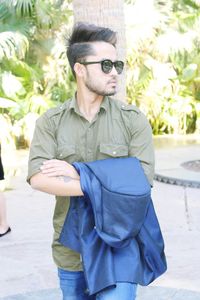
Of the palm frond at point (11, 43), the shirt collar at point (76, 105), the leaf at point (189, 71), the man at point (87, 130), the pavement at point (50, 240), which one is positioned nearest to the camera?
the man at point (87, 130)

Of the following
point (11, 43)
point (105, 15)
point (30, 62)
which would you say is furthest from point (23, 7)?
point (105, 15)

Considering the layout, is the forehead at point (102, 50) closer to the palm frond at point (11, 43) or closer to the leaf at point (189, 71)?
the palm frond at point (11, 43)

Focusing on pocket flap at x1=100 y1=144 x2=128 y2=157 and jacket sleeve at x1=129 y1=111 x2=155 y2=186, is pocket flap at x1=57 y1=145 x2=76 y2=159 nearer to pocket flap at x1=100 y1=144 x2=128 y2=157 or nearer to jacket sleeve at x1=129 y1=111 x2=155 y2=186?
pocket flap at x1=100 y1=144 x2=128 y2=157

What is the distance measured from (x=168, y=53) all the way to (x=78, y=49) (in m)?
12.7

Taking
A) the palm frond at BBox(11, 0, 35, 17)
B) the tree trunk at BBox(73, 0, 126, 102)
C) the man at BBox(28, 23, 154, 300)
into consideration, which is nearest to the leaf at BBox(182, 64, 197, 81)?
the palm frond at BBox(11, 0, 35, 17)

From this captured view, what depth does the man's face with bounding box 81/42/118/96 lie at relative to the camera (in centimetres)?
299

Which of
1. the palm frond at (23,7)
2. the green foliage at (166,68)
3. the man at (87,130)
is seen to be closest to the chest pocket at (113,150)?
the man at (87,130)

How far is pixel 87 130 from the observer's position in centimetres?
306

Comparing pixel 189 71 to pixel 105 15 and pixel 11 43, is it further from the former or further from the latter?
pixel 105 15

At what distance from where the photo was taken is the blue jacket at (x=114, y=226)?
283 centimetres

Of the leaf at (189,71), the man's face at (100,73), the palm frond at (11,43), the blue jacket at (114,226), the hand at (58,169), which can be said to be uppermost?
the man's face at (100,73)

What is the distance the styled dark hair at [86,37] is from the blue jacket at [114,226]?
1.64 ft

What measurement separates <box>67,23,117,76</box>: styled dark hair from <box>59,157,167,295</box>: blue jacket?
500 mm

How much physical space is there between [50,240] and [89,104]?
3713 mm
